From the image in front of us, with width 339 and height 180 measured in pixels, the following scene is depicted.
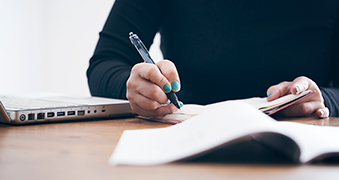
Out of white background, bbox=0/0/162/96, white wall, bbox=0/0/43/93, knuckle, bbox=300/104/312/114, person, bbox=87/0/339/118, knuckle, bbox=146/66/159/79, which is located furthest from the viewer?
white background, bbox=0/0/162/96

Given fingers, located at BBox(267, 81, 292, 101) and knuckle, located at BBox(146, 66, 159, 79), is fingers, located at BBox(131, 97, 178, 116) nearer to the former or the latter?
knuckle, located at BBox(146, 66, 159, 79)

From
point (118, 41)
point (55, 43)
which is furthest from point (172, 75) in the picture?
point (55, 43)

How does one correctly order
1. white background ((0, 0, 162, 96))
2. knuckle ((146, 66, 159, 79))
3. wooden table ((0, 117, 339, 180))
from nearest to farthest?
wooden table ((0, 117, 339, 180)), knuckle ((146, 66, 159, 79)), white background ((0, 0, 162, 96))

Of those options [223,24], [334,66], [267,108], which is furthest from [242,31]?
[267,108]

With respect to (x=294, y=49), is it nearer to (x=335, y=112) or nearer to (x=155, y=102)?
(x=335, y=112)

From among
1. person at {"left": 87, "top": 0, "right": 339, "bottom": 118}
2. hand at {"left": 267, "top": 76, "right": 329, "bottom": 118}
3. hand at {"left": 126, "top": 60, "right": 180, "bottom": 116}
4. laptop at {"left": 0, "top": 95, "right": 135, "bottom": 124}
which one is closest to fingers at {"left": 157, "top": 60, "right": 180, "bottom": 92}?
hand at {"left": 126, "top": 60, "right": 180, "bottom": 116}

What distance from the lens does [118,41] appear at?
998mm

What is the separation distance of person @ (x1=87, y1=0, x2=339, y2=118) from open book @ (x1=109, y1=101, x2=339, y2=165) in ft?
2.41

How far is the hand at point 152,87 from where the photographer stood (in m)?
0.55

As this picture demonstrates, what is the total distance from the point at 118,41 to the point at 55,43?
241 centimetres

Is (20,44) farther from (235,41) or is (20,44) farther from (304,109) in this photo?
(304,109)

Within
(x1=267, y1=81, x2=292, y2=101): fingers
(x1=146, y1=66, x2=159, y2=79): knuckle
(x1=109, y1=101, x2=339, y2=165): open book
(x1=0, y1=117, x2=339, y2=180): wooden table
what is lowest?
(x1=0, y1=117, x2=339, y2=180): wooden table

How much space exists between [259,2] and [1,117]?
0.93 metres

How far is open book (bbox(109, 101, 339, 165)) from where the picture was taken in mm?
233
